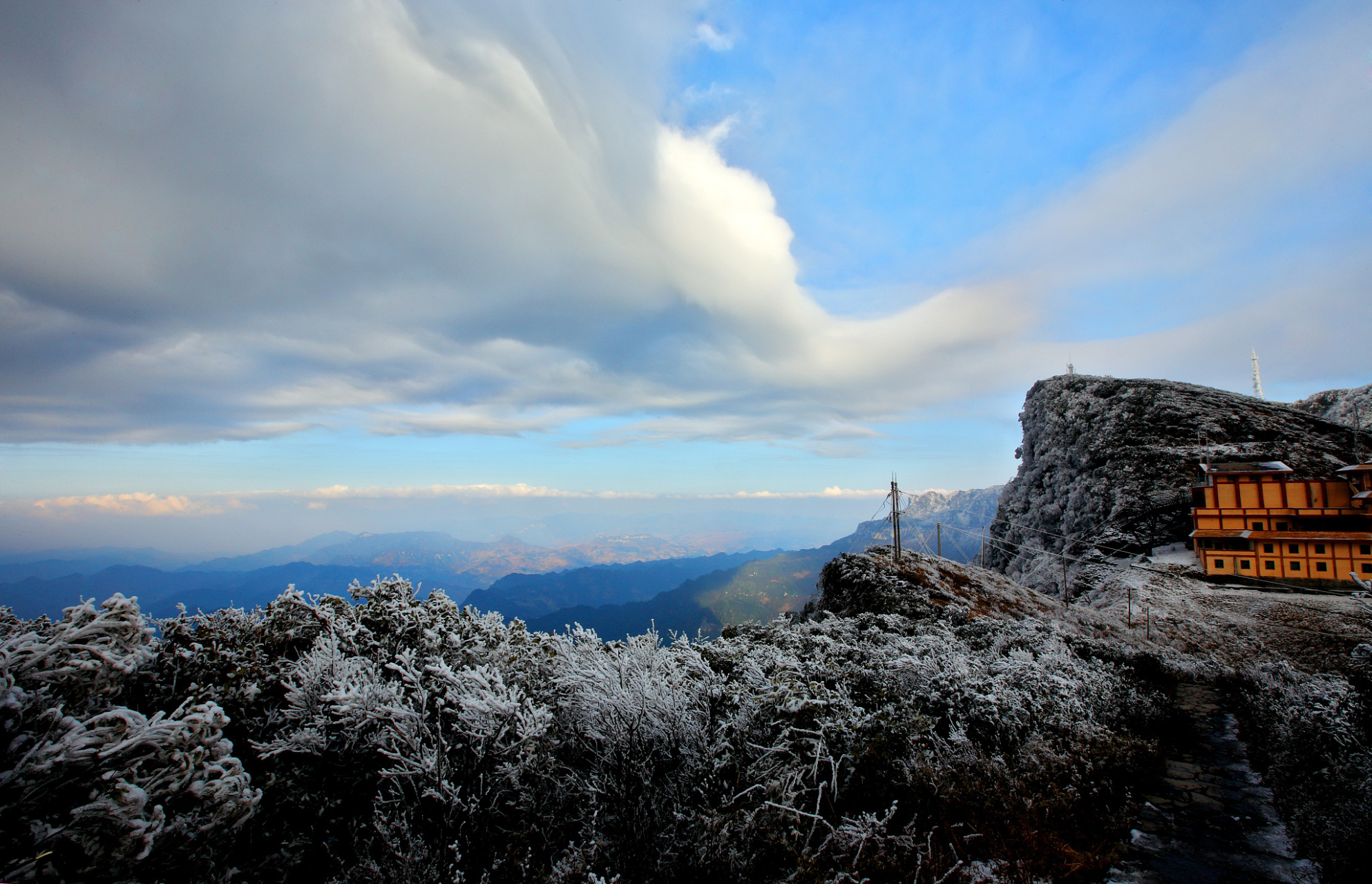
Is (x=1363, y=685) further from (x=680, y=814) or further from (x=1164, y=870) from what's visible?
(x=680, y=814)

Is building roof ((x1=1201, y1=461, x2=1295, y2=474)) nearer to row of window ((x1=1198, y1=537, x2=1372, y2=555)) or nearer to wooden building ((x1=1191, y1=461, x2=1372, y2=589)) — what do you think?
wooden building ((x1=1191, y1=461, x2=1372, y2=589))

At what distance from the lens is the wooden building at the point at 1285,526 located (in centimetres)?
2805

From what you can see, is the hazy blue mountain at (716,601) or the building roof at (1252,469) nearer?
the building roof at (1252,469)

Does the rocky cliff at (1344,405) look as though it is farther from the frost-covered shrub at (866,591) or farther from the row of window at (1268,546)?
the frost-covered shrub at (866,591)

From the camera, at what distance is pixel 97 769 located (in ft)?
11.2

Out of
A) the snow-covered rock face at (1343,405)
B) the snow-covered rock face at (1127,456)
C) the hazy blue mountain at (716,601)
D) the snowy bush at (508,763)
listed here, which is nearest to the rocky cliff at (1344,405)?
the snow-covered rock face at (1343,405)

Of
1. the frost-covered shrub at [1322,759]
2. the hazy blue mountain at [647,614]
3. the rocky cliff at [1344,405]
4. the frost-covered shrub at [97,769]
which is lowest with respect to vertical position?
the hazy blue mountain at [647,614]

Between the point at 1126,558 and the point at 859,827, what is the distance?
174ft

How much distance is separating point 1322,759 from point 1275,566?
3638 centimetres

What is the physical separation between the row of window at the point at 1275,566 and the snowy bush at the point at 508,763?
119 feet

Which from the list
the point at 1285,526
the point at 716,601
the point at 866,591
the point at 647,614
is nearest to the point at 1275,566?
the point at 1285,526

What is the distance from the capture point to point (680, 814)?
16.3 feet

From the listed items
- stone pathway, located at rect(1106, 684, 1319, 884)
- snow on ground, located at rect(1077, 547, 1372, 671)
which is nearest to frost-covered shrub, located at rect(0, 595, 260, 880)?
stone pathway, located at rect(1106, 684, 1319, 884)

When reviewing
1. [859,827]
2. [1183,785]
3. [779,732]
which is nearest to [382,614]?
[779,732]
